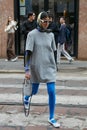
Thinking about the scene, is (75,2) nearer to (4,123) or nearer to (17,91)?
(17,91)

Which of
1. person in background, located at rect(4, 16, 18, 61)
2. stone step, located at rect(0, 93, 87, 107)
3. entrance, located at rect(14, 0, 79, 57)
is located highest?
entrance, located at rect(14, 0, 79, 57)

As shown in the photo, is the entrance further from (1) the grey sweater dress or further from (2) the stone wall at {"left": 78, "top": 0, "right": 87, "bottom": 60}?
(1) the grey sweater dress

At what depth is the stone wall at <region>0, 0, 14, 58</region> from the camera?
15000 millimetres

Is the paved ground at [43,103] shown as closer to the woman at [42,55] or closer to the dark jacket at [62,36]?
the woman at [42,55]

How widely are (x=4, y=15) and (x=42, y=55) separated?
905 cm

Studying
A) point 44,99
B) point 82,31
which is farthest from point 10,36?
point 44,99

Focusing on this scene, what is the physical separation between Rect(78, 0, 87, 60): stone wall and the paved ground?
92.2 inches

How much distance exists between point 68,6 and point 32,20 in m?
3.04

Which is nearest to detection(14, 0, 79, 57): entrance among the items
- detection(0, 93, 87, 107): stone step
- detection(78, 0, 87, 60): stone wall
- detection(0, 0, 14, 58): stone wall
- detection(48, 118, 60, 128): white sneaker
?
detection(78, 0, 87, 60): stone wall

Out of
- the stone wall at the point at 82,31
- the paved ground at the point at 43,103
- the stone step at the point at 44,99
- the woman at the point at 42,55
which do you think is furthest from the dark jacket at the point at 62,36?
the woman at the point at 42,55

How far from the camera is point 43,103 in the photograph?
8.01 meters

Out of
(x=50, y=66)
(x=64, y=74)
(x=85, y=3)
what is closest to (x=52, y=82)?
(x=50, y=66)

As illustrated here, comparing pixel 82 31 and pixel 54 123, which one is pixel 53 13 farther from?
pixel 54 123

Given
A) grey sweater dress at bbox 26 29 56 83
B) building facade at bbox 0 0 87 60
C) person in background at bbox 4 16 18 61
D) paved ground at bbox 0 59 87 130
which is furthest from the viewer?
building facade at bbox 0 0 87 60
